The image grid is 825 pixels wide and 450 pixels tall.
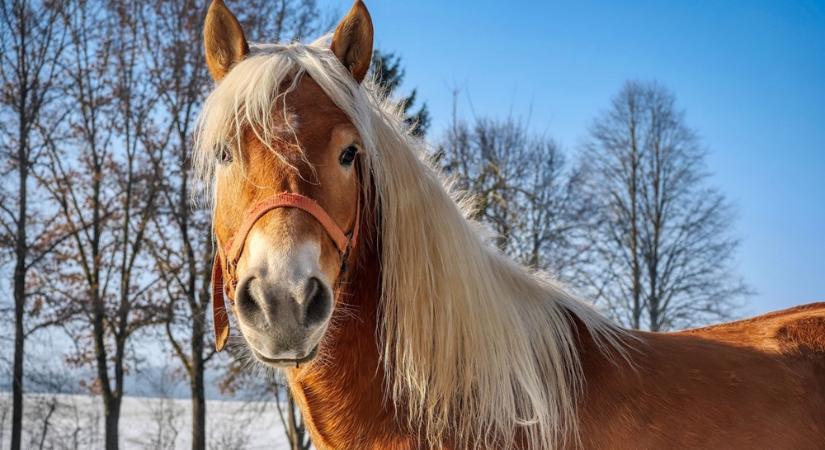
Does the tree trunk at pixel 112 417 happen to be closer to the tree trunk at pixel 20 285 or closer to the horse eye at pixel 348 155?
the tree trunk at pixel 20 285

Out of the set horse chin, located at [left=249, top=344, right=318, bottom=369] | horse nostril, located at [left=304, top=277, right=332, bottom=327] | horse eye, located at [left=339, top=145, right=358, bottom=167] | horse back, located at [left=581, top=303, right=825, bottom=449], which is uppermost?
horse eye, located at [left=339, top=145, right=358, bottom=167]

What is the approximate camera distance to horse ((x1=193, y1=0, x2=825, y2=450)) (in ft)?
7.14

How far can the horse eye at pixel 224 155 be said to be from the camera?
230cm

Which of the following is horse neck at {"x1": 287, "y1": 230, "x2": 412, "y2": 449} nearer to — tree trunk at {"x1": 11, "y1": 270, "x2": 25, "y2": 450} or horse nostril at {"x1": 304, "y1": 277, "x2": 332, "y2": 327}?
horse nostril at {"x1": 304, "y1": 277, "x2": 332, "y2": 327}

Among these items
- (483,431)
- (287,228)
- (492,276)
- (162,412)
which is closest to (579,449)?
(483,431)

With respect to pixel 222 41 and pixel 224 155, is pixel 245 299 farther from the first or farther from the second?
pixel 222 41

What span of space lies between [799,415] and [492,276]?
4.24 ft

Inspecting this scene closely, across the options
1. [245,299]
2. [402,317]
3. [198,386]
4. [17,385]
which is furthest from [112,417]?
[245,299]

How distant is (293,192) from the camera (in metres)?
2.07

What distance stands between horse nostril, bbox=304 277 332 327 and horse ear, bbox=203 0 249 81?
113 centimetres

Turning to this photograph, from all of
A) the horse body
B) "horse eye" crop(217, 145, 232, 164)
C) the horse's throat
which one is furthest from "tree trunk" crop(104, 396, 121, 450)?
"horse eye" crop(217, 145, 232, 164)

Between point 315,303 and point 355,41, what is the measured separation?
1.13 meters

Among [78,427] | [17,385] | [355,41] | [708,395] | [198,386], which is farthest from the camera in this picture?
[198,386]

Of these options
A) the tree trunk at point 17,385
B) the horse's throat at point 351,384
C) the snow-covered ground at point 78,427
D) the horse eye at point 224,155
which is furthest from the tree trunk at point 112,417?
the horse eye at point 224,155
